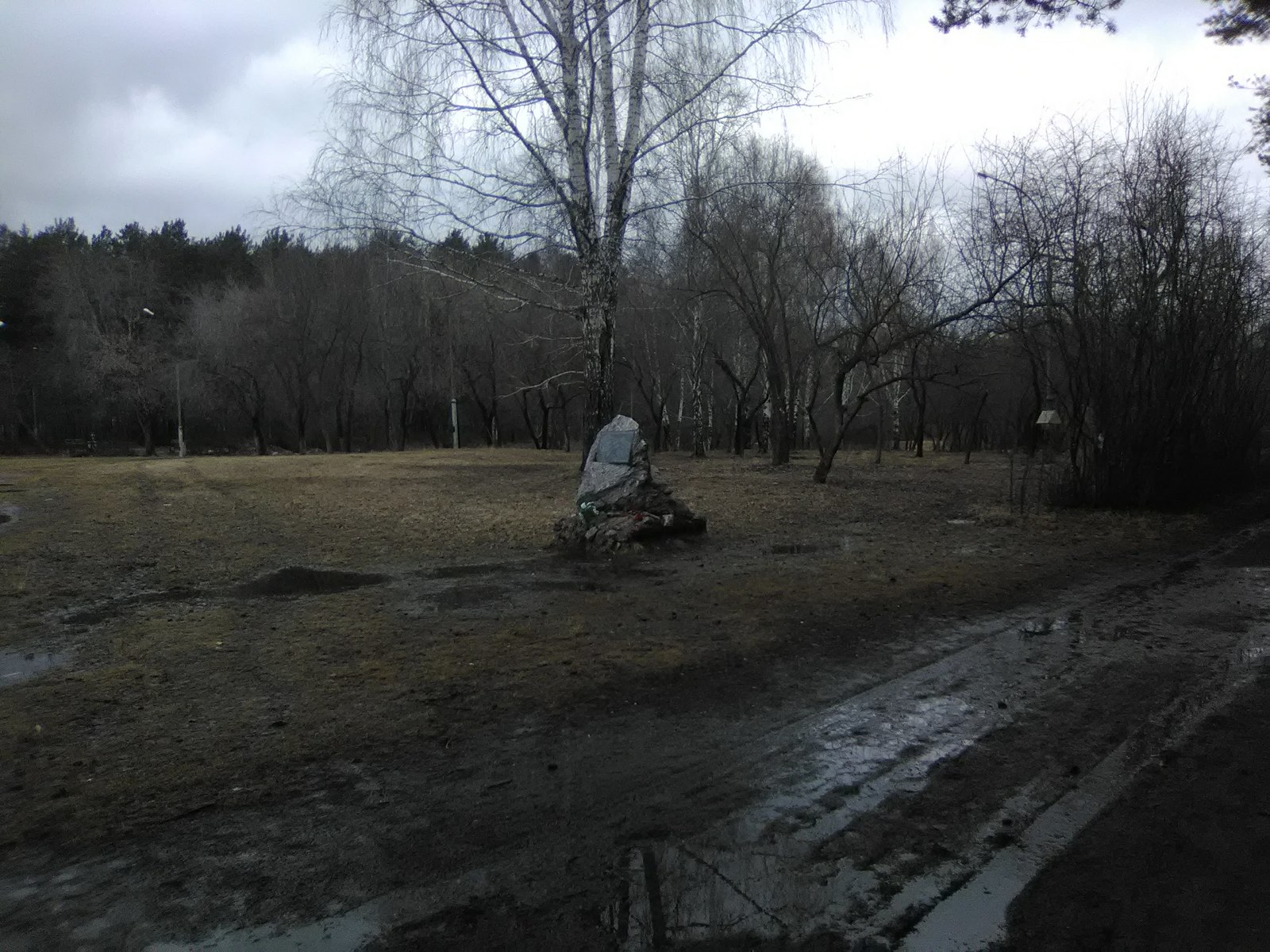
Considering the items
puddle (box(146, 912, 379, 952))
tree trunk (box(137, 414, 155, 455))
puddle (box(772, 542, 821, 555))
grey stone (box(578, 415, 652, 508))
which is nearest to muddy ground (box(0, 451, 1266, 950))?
puddle (box(146, 912, 379, 952))

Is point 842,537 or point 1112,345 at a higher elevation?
point 1112,345

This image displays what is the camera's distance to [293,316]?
147ft

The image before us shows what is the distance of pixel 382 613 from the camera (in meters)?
7.14

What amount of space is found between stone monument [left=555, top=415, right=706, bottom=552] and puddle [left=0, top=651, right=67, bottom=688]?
212 inches

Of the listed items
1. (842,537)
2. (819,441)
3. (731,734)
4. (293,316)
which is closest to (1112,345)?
(842,537)

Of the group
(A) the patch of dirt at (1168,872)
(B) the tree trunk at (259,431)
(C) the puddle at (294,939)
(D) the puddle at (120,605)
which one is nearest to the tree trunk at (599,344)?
(D) the puddle at (120,605)

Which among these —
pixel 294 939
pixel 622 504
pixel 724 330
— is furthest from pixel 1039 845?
pixel 724 330

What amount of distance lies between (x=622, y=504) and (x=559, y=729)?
19.0 ft

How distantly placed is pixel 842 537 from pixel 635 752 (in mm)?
7597

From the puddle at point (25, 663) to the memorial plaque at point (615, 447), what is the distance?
614cm

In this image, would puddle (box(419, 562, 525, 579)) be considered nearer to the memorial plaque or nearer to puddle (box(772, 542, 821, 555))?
the memorial plaque

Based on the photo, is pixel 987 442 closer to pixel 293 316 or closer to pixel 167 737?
pixel 293 316

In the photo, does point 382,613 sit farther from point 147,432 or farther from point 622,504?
point 147,432

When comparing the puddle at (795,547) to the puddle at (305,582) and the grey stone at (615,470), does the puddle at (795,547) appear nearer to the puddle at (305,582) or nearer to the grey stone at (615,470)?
the grey stone at (615,470)
